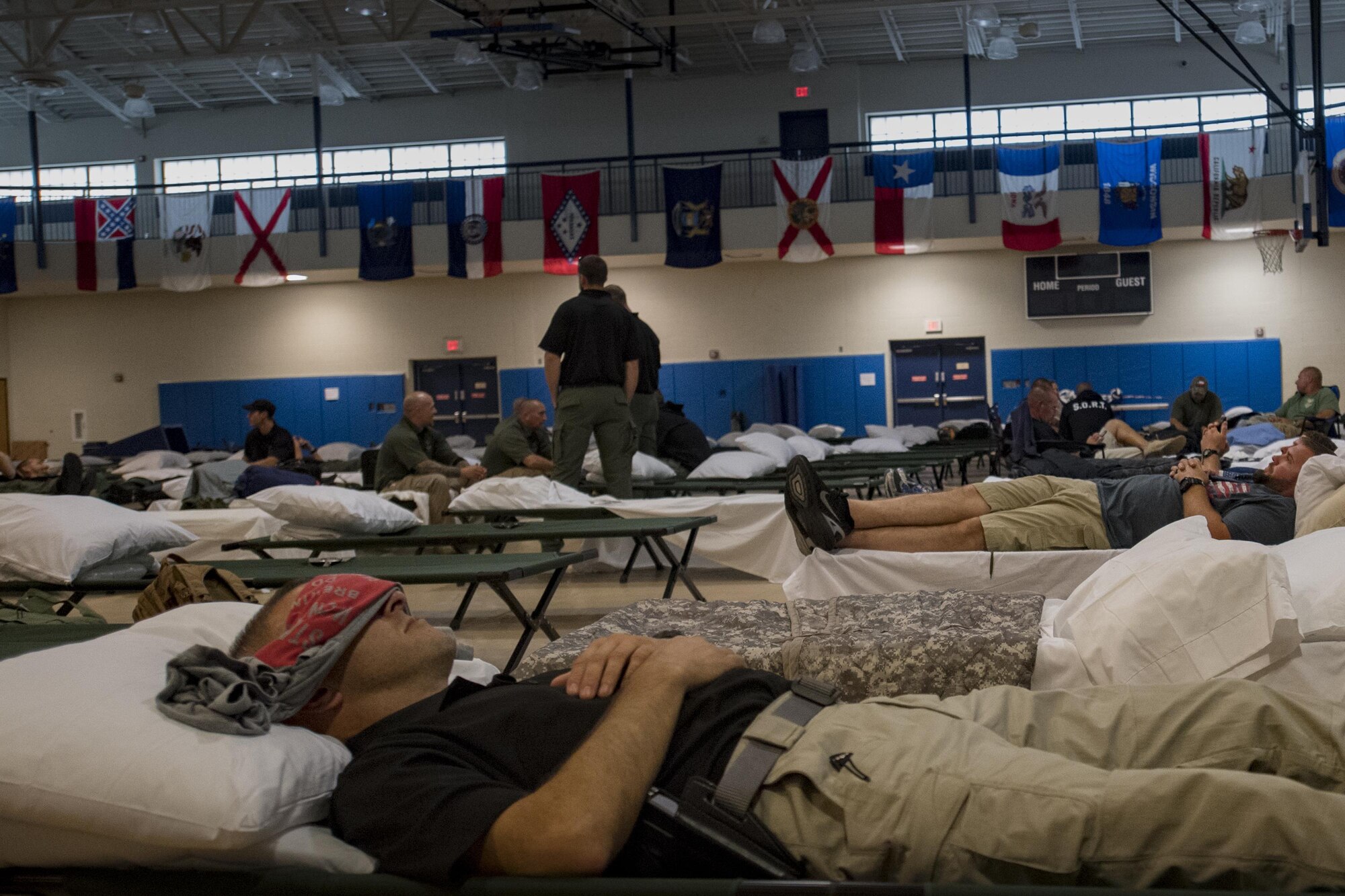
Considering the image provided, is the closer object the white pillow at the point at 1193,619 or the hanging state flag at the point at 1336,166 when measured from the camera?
the white pillow at the point at 1193,619

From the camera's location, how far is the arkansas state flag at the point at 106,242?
16.2 m

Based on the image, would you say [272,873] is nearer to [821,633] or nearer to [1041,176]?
[821,633]

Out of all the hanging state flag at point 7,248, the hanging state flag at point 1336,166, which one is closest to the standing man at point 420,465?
the hanging state flag at point 1336,166

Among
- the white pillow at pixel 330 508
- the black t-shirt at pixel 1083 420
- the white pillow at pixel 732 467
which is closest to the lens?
the white pillow at pixel 330 508

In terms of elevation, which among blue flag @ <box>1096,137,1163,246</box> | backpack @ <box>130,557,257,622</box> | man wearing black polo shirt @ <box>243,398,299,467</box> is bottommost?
backpack @ <box>130,557,257,622</box>

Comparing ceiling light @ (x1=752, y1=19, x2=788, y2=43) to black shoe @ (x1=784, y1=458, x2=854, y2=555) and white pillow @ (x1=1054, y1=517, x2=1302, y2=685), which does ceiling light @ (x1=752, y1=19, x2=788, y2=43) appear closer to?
black shoe @ (x1=784, y1=458, x2=854, y2=555)

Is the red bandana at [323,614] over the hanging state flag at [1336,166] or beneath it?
beneath

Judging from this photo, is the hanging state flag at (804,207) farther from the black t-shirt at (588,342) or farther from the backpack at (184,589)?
the backpack at (184,589)

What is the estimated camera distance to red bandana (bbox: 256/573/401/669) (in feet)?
5.65

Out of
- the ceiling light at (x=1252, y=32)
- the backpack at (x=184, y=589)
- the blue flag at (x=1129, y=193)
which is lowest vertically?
the backpack at (x=184, y=589)

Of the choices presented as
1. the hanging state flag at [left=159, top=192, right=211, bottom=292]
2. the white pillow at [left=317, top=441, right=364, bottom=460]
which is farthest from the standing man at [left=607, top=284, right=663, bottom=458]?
the hanging state flag at [left=159, top=192, right=211, bottom=292]

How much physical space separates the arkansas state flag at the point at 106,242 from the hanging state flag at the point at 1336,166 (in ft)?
50.4

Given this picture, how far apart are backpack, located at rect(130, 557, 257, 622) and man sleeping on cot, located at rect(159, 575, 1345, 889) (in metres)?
1.59

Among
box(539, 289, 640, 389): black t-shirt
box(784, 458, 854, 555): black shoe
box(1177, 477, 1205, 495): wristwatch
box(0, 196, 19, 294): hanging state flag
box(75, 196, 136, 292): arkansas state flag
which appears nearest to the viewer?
box(1177, 477, 1205, 495): wristwatch
